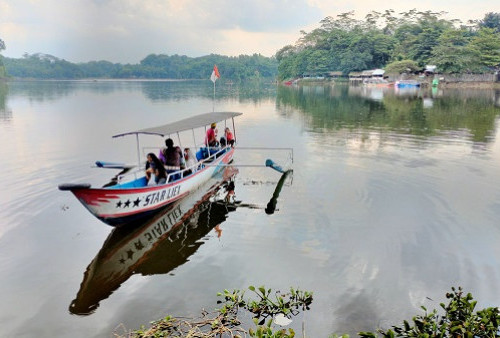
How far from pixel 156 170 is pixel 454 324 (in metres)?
9.97

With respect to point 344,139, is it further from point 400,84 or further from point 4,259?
point 400,84

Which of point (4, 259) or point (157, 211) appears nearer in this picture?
point (4, 259)

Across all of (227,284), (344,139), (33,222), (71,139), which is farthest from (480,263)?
(71,139)

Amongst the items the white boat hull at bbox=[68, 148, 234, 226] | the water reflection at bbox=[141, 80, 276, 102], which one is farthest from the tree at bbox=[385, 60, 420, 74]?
the white boat hull at bbox=[68, 148, 234, 226]

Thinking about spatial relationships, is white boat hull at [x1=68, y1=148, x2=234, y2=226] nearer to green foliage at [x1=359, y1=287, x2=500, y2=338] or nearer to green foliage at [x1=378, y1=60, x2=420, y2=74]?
green foliage at [x1=359, y1=287, x2=500, y2=338]

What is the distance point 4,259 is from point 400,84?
320 ft

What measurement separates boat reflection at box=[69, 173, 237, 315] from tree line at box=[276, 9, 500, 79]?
92463 mm

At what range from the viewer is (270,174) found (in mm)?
18500

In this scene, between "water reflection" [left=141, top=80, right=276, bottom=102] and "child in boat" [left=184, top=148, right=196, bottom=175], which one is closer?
"child in boat" [left=184, top=148, right=196, bottom=175]

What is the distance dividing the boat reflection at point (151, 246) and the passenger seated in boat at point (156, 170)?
126 cm

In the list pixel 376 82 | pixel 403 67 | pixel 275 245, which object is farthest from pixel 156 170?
pixel 376 82

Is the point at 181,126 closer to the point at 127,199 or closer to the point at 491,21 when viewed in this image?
the point at 127,199

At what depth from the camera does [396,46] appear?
4316 inches

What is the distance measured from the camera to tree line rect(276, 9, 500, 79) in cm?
8900
